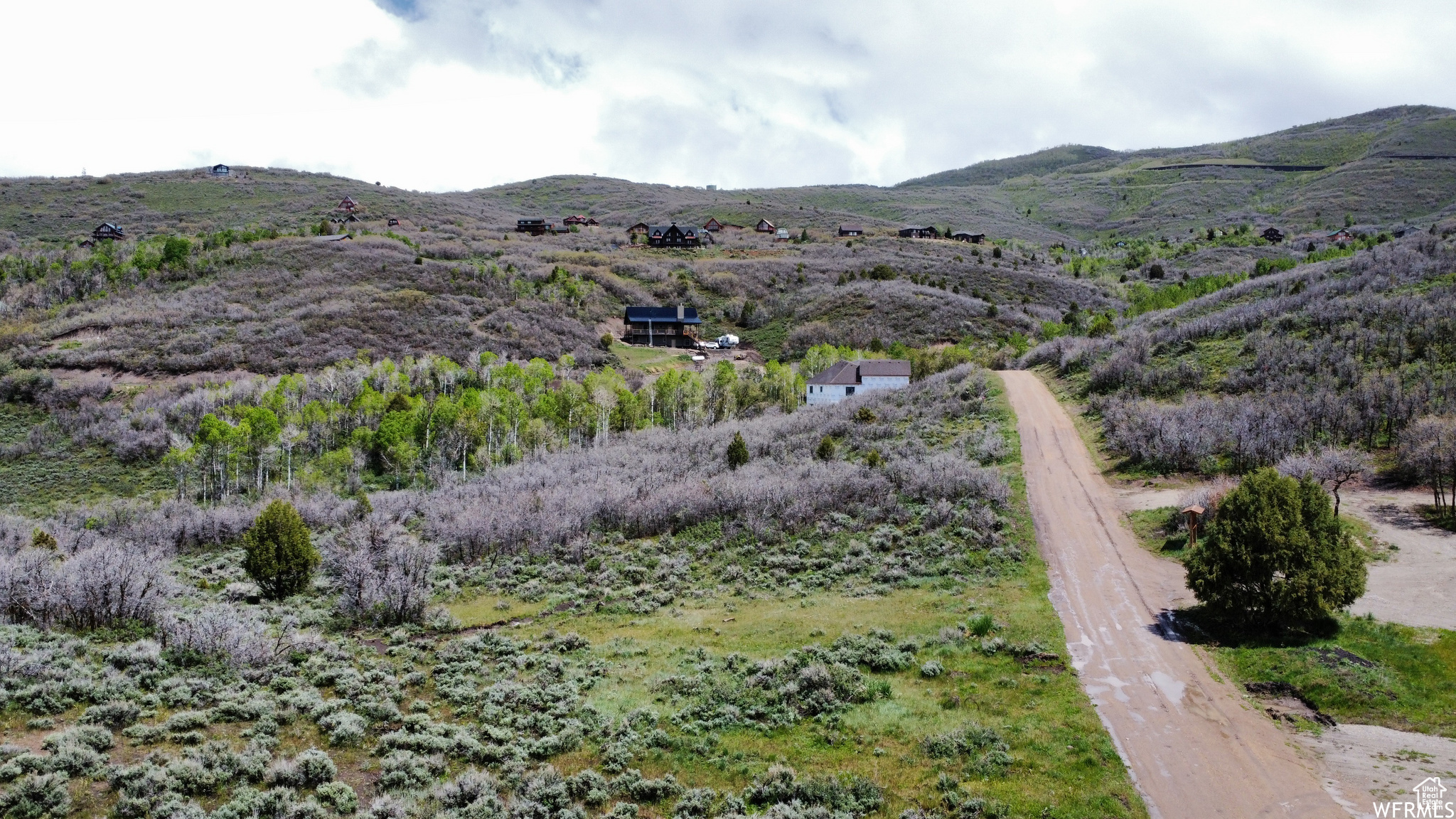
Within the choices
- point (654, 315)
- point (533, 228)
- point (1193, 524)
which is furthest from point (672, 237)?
point (1193, 524)

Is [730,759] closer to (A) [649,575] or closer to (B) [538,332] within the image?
(A) [649,575]

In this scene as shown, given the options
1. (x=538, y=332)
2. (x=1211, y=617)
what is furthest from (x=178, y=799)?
(x=538, y=332)

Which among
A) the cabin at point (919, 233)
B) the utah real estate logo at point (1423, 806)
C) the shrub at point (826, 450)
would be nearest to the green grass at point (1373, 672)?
the utah real estate logo at point (1423, 806)

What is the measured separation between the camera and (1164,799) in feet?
50.1

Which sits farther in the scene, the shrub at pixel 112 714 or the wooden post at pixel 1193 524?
the wooden post at pixel 1193 524

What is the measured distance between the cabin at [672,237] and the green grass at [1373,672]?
122028mm

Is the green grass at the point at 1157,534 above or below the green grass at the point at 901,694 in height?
above

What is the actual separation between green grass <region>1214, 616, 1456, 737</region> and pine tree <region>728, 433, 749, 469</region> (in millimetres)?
26548

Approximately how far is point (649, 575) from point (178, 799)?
63.9 ft

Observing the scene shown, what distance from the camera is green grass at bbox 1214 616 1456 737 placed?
1775cm

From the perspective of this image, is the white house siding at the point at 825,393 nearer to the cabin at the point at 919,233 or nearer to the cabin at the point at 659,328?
the cabin at the point at 659,328

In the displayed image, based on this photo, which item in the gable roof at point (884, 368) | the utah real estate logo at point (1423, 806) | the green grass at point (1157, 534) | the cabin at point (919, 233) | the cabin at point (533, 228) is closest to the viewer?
the utah real estate logo at point (1423, 806)

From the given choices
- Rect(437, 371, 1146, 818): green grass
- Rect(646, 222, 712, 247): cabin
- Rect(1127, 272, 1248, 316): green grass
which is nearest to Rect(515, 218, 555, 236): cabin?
Rect(646, 222, 712, 247): cabin

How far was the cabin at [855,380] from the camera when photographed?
217ft
